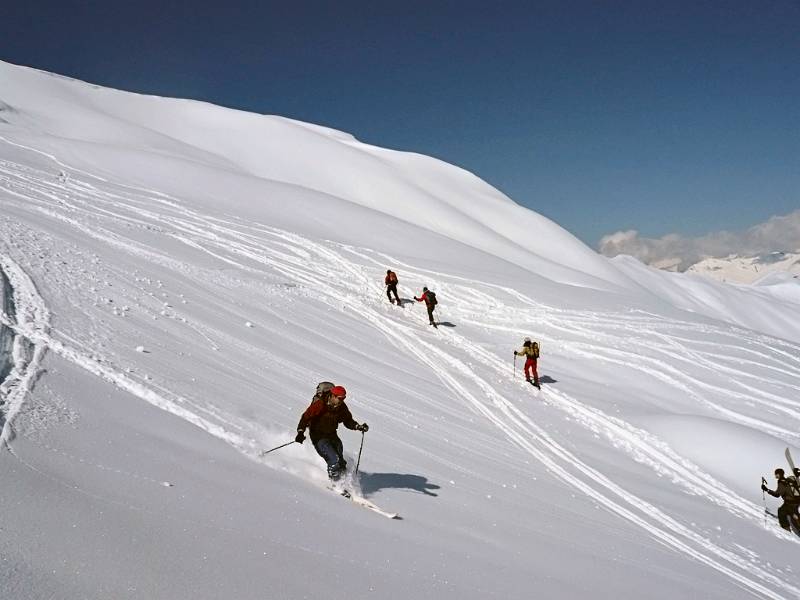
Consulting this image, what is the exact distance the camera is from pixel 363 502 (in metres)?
6.50

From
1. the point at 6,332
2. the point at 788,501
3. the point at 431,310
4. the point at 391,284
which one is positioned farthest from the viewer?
the point at 391,284

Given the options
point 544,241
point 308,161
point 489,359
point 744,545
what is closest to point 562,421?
point 489,359

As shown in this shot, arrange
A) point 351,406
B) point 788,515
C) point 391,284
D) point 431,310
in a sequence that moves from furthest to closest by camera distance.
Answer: point 391,284 < point 431,310 < point 788,515 < point 351,406

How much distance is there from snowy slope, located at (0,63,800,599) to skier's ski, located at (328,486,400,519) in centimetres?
14

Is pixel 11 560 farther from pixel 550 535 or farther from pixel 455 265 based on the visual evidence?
pixel 455 265

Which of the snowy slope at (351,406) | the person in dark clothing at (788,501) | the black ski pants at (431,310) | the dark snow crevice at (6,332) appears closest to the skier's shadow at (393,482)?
the snowy slope at (351,406)

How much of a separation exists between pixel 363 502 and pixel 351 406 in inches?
165

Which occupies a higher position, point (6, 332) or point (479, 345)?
point (479, 345)

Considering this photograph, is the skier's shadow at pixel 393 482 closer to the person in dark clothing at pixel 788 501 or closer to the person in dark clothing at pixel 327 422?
the person in dark clothing at pixel 327 422

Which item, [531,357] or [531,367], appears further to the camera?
[531,367]

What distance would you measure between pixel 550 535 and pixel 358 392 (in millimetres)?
5233

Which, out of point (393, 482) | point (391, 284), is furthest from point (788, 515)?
point (391, 284)

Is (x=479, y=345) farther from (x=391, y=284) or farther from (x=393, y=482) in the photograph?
(x=393, y=482)

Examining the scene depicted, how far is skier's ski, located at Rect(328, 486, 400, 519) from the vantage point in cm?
639
